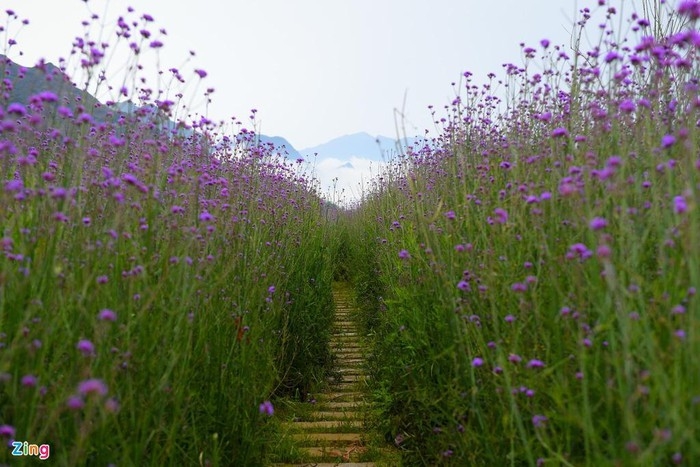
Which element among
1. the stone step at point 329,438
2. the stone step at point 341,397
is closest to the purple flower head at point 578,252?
the stone step at point 329,438

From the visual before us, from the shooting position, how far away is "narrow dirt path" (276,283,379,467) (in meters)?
3.59

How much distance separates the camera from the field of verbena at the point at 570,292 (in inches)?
58.1

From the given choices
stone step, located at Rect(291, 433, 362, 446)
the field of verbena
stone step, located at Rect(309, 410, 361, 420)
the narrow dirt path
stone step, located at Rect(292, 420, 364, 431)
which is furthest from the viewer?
stone step, located at Rect(309, 410, 361, 420)

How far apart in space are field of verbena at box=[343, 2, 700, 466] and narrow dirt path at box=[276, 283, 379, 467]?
0.83 ft

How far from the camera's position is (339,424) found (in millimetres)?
4176

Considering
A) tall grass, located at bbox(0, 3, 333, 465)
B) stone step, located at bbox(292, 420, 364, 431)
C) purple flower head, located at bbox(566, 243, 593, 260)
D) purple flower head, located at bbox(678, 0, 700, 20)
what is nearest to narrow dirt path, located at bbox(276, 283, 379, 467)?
stone step, located at bbox(292, 420, 364, 431)

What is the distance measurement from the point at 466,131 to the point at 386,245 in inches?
58.7

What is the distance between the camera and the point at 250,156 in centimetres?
498

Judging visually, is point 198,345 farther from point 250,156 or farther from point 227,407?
point 250,156

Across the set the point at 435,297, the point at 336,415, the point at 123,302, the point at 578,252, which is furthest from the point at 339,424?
the point at 578,252

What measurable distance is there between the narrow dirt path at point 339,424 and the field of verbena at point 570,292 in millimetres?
254

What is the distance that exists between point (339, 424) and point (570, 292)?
2.78m

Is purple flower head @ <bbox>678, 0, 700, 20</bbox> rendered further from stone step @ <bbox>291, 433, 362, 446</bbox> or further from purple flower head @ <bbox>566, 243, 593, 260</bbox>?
stone step @ <bbox>291, 433, 362, 446</bbox>

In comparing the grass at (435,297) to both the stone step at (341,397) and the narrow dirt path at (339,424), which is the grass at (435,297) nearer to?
the narrow dirt path at (339,424)
